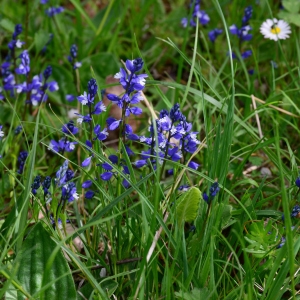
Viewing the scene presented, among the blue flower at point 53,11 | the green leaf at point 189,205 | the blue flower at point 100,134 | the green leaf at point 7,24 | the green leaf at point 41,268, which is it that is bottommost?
the green leaf at point 41,268

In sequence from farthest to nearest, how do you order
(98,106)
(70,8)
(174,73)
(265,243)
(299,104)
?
1. (70,8)
2. (174,73)
3. (299,104)
4. (98,106)
5. (265,243)

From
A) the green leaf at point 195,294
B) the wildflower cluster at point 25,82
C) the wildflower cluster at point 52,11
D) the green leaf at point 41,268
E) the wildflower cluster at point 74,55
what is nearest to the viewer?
the green leaf at point 195,294

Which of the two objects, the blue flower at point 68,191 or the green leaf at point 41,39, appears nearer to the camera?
the blue flower at point 68,191

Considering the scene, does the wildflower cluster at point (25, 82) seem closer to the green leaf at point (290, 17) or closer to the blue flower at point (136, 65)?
the blue flower at point (136, 65)

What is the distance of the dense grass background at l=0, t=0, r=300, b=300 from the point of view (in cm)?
177

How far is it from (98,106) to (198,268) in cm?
Answer: 64

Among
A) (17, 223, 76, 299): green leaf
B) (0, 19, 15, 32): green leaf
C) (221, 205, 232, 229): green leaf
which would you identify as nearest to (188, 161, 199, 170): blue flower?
(221, 205, 232, 229): green leaf

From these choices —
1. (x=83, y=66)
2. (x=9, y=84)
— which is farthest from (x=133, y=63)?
(x=83, y=66)

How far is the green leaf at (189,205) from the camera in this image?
6.23 feet

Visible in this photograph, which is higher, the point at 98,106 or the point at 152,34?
the point at 152,34

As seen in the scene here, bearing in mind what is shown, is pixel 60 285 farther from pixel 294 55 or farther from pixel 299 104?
pixel 294 55

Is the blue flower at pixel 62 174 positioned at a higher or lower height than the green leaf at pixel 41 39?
lower

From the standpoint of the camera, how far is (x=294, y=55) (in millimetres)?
3148

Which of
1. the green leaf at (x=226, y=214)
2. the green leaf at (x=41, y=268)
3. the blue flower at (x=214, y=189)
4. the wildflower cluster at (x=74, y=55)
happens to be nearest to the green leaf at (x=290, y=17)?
the wildflower cluster at (x=74, y=55)
